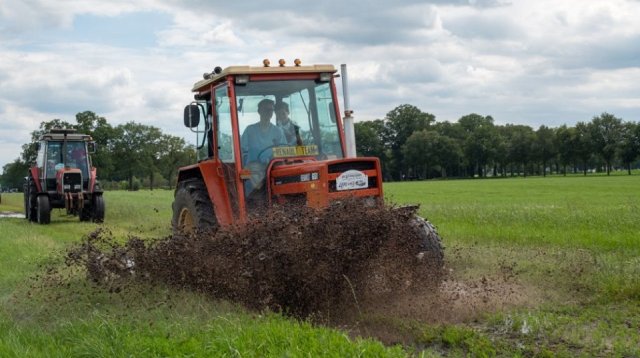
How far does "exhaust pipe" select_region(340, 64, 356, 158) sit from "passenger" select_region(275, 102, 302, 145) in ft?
1.93

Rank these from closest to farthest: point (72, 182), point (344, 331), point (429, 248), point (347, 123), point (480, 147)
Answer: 1. point (344, 331)
2. point (429, 248)
3. point (347, 123)
4. point (72, 182)
5. point (480, 147)

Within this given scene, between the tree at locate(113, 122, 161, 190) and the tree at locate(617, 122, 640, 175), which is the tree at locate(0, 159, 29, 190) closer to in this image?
the tree at locate(113, 122, 161, 190)

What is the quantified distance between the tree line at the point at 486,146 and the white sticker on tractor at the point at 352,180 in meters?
73.6

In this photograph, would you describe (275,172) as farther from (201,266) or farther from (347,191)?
(201,266)

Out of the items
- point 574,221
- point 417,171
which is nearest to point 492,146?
point 417,171

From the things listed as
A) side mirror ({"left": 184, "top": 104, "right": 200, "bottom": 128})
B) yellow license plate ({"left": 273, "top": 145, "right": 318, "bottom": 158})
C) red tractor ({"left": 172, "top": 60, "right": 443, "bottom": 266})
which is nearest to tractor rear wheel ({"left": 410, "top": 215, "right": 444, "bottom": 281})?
A: red tractor ({"left": 172, "top": 60, "right": 443, "bottom": 266})

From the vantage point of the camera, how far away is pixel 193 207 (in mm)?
9117

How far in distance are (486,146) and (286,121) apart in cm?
9680

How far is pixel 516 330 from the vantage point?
5895mm

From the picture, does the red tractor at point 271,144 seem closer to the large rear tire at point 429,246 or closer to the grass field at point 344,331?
the large rear tire at point 429,246

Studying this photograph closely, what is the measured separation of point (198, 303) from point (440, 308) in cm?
224

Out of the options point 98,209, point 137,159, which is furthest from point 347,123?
point 137,159

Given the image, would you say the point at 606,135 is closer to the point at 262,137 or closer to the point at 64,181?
the point at 64,181

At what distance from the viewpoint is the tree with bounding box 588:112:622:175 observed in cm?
8975
